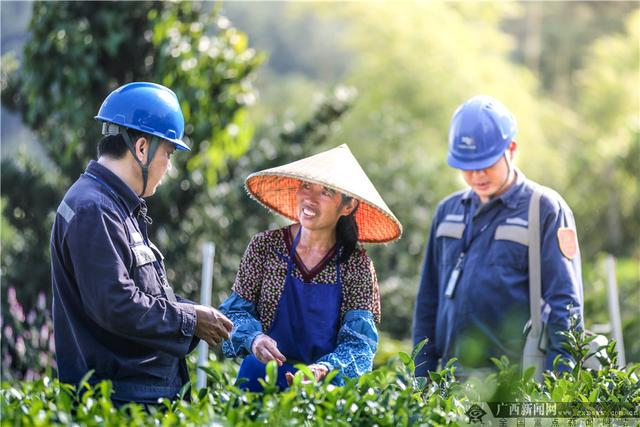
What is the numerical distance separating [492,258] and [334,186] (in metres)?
1.22

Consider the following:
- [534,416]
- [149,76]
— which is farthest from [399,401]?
[149,76]

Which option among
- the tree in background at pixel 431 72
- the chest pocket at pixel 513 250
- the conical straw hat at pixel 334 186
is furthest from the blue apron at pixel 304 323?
the tree in background at pixel 431 72

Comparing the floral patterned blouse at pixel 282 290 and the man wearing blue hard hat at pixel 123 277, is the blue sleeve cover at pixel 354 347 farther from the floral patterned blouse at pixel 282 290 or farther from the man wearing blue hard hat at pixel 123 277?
the man wearing blue hard hat at pixel 123 277

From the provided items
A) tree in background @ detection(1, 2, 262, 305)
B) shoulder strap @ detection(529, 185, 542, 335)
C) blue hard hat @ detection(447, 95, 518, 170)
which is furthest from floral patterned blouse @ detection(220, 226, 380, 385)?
tree in background @ detection(1, 2, 262, 305)

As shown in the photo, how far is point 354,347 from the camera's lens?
415cm

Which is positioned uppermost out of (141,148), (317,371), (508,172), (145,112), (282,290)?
(145,112)

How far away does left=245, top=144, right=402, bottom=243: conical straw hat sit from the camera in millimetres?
4277

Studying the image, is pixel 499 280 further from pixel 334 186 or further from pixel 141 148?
pixel 141 148

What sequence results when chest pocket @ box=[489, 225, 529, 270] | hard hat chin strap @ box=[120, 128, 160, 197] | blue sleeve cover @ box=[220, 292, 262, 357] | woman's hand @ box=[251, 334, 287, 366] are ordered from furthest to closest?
chest pocket @ box=[489, 225, 529, 270] < blue sleeve cover @ box=[220, 292, 262, 357] < woman's hand @ box=[251, 334, 287, 366] < hard hat chin strap @ box=[120, 128, 160, 197]

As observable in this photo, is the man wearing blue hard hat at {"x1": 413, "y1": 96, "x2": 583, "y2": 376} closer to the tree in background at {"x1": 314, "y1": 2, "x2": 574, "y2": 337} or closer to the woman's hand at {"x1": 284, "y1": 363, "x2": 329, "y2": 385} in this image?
the woman's hand at {"x1": 284, "y1": 363, "x2": 329, "y2": 385}

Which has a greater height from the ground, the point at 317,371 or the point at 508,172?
the point at 508,172

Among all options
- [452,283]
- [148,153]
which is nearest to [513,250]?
[452,283]

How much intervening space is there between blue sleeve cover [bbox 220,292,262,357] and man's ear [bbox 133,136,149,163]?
75 centimetres

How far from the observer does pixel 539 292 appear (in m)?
4.97
